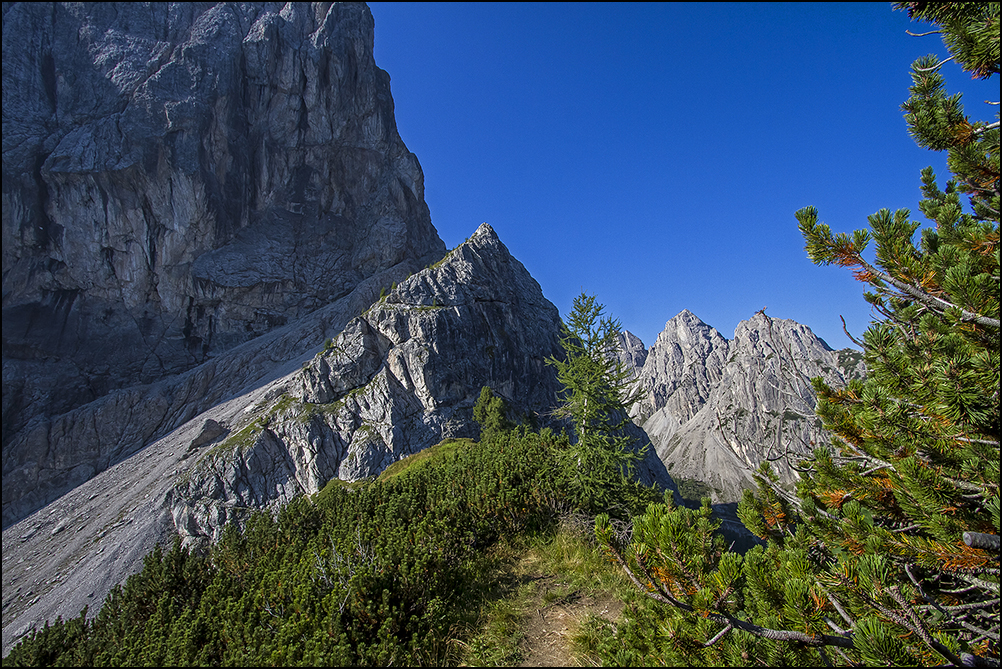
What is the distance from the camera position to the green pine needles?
2531 millimetres

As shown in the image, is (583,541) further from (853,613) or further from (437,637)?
(853,613)

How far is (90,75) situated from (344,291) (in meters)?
58.8

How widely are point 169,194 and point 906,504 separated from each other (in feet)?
323

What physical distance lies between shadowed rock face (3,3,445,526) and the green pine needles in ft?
258

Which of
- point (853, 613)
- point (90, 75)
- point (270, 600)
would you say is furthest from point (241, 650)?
point (90, 75)

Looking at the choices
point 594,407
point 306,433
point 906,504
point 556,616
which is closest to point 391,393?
point 306,433

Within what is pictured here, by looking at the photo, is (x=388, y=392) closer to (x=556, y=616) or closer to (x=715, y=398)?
(x=556, y=616)

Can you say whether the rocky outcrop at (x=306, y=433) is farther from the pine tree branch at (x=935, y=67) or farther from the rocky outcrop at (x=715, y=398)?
the rocky outcrop at (x=715, y=398)

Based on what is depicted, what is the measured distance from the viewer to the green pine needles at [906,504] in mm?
2531

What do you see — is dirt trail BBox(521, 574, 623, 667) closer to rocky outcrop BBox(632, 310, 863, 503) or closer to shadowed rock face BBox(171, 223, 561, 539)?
shadowed rock face BBox(171, 223, 561, 539)

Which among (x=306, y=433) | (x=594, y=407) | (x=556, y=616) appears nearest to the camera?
(x=556, y=616)

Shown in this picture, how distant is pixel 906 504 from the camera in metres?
3.13

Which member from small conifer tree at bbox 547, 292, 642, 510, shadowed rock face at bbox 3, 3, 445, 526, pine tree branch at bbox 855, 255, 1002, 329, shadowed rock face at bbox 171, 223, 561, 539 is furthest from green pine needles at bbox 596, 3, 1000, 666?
shadowed rock face at bbox 3, 3, 445, 526

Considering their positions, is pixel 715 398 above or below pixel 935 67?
above
